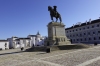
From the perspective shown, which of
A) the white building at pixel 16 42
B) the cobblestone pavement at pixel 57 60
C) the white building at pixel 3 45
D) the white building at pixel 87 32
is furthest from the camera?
the white building at pixel 16 42

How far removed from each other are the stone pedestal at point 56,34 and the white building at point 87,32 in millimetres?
33831

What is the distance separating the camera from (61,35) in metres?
25.8

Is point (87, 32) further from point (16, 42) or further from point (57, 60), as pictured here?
point (57, 60)

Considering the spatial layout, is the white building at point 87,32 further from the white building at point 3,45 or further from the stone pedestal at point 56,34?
the white building at point 3,45

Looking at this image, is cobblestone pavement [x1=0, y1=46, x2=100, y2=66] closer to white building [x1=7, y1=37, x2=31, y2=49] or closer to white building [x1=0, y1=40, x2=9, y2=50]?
white building [x1=0, y1=40, x2=9, y2=50]

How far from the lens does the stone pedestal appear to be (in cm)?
2424

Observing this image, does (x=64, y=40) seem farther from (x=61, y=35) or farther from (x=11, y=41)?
(x=11, y=41)

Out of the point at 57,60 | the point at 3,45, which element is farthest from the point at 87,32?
the point at 57,60

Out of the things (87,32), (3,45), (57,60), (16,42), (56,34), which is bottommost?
(57,60)

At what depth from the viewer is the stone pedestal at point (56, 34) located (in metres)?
24.2

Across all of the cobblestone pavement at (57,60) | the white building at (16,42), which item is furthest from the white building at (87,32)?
the cobblestone pavement at (57,60)

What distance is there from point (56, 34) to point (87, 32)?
3896 cm

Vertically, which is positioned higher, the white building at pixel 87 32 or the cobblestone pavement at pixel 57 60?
the white building at pixel 87 32

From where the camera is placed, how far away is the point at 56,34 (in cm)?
2512
